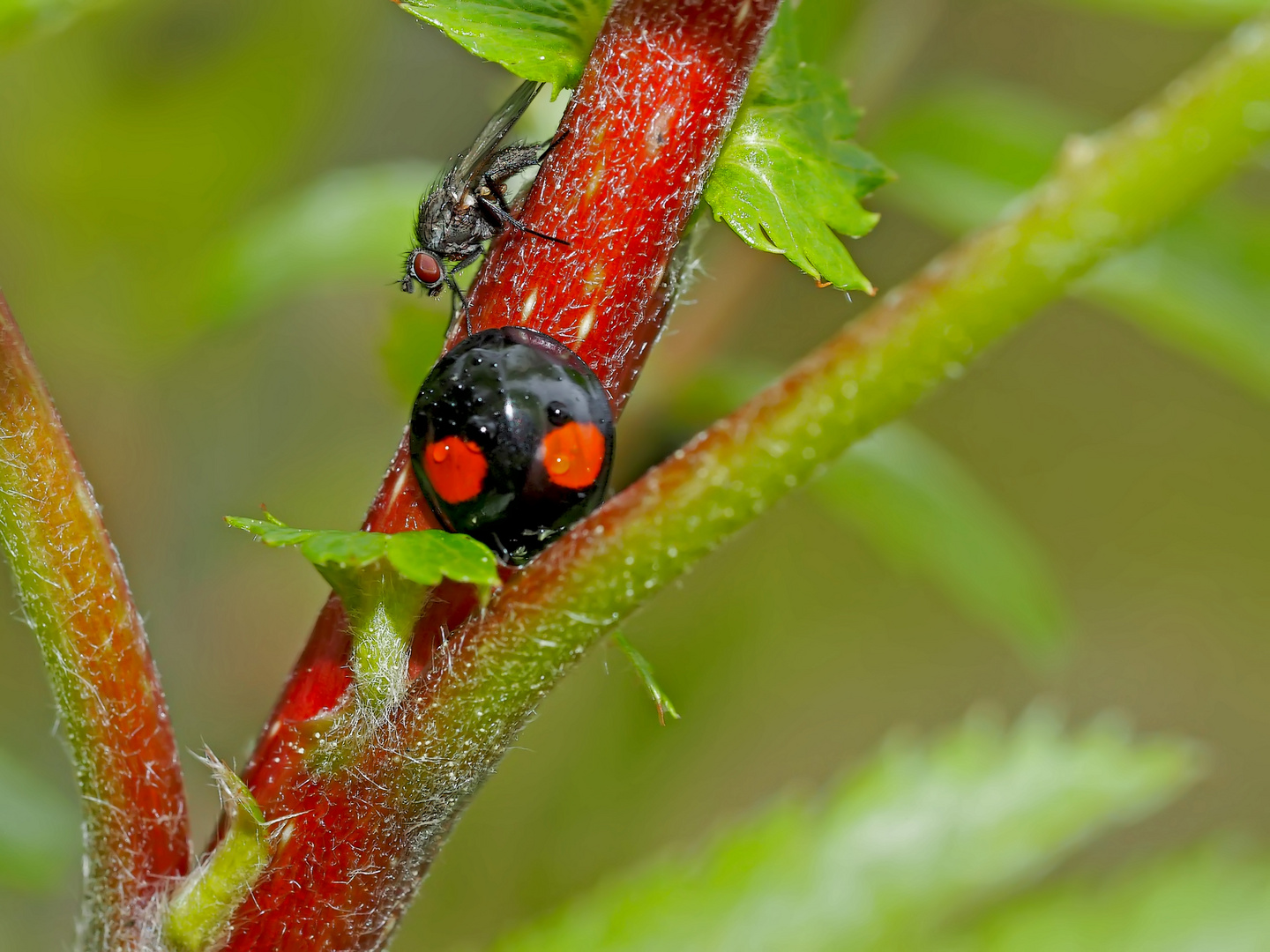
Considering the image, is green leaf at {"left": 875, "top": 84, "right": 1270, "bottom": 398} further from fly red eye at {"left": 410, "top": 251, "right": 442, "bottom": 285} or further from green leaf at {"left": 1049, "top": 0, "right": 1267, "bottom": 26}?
fly red eye at {"left": 410, "top": 251, "right": 442, "bottom": 285}

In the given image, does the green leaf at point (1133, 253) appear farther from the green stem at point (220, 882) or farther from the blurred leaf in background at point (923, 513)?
the green stem at point (220, 882)

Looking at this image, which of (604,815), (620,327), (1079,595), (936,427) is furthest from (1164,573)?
(620,327)

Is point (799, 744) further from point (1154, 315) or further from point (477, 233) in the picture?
point (477, 233)

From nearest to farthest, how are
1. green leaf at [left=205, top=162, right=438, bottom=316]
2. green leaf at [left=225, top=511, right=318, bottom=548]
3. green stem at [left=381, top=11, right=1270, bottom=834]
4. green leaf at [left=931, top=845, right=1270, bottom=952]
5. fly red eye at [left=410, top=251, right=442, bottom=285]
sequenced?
green stem at [left=381, top=11, right=1270, bottom=834], green leaf at [left=225, top=511, right=318, bottom=548], green leaf at [left=931, top=845, right=1270, bottom=952], fly red eye at [left=410, top=251, right=442, bottom=285], green leaf at [left=205, top=162, right=438, bottom=316]

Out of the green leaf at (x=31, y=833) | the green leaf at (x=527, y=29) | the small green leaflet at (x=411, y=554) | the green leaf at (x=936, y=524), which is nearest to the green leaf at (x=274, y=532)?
the small green leaflet at (x=411, y=554)

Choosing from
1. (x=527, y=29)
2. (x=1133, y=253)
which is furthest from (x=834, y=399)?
(x=1133, y=253)

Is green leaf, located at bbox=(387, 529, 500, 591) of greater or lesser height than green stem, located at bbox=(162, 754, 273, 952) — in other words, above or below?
above

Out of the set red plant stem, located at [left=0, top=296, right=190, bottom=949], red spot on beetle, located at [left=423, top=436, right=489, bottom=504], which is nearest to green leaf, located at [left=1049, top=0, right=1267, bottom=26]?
red spot on beetle, located at [left=423, top=436, right=489, bottom=504]
